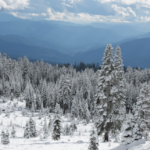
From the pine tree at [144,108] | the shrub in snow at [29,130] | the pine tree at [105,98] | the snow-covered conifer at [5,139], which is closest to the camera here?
the pine tree at [105,98]

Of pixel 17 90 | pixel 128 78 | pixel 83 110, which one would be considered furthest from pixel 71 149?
pixel 128 78

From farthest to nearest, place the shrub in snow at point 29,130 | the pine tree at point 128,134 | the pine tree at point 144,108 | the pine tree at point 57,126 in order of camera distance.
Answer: the shrub in snow at point 29,130 → the pine tree at point 57,126 → the pine tree at point 144,108 → the pine tree at point 128,134

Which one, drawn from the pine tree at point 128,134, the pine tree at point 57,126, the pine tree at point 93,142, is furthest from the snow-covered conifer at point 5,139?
the pine tree at point 128,134

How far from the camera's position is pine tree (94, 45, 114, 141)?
1852 centimetres

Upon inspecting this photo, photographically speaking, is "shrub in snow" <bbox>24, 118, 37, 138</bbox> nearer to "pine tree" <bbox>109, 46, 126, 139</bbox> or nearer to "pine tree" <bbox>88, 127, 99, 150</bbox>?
"pine tree" <bbox>109, 46, 126, 139</bbox>

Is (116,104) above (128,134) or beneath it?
above

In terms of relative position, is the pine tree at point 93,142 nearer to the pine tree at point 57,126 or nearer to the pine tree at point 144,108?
the pine tree at point 144,108

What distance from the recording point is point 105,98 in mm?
18578

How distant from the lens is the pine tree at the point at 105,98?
18.5m

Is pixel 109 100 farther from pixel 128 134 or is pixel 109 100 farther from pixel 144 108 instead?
pixel 144 108

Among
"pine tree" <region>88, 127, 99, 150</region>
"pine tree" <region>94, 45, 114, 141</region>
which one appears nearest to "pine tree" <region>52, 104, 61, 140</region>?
"pine tree" <region>94, 45, 114, 141</region>

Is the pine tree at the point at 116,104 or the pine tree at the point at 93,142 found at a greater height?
the pine tree at the point at 116,104

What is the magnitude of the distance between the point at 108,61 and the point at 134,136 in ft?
32.5

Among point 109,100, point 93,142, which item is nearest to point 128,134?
point 93,142
